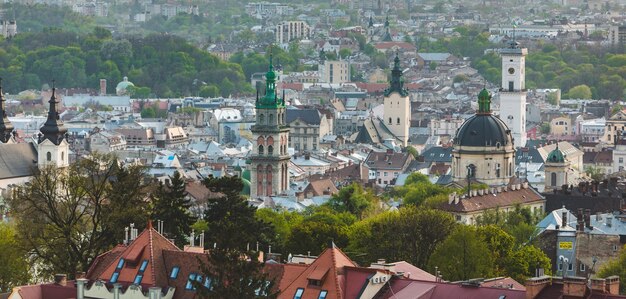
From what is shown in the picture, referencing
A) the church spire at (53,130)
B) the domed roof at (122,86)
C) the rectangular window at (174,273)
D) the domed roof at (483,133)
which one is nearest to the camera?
the rectangular window at (174,273)

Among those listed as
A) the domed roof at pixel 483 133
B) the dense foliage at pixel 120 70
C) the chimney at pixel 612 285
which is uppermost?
the dense foliage at pixel 120 70

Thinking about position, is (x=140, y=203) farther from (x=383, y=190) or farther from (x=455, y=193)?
(x=383, y=190)

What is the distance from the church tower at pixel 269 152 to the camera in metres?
91.8

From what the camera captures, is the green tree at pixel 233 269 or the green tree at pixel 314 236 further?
the green tree at pixel 314 236

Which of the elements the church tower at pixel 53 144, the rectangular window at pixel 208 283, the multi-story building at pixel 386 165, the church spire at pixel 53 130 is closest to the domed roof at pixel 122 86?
the multi-story building at pixel 386 165

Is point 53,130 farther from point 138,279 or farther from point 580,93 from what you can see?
point 580,93

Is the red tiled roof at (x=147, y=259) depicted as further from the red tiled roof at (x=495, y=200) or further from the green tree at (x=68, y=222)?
the red tiled roof at (x=495, y=200)

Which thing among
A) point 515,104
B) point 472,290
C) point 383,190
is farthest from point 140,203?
point 515,104

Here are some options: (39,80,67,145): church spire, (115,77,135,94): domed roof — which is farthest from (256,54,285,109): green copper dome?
(115,77,135,94): domed roof

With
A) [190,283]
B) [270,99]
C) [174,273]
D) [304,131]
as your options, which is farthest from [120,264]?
[304,131]

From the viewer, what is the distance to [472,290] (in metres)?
45.1

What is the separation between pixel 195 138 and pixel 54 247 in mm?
85626

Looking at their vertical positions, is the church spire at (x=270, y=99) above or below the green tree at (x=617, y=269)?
above

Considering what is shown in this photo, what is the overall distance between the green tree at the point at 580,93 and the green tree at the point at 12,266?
12316cm
